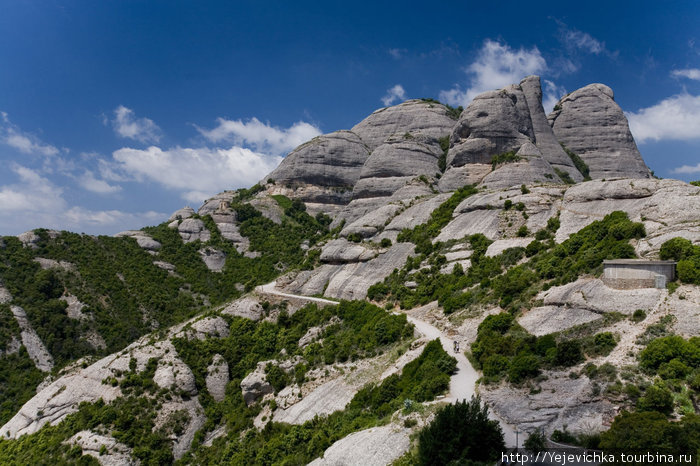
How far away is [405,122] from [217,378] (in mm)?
70354

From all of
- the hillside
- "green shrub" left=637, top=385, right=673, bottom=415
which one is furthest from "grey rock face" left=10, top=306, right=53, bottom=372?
"green shrub" left=637, top=385, right=673, bottom=415

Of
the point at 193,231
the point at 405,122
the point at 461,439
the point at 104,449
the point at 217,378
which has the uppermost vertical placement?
the point at 405,122

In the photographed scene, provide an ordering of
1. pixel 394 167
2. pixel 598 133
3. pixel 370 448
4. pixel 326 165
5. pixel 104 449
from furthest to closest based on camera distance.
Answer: pixel 326 165, pixel 598 133, pixel 394 167, pixel 104 449, pixel 370 448

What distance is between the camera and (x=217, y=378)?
41219 mm

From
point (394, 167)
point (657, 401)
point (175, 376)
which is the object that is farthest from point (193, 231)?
point (657, 401)

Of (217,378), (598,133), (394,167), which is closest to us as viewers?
(217,378)

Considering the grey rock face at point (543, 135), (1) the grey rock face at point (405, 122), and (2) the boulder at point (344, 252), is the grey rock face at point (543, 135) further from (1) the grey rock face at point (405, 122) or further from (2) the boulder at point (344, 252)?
(2) the boulder at point (344, 252)

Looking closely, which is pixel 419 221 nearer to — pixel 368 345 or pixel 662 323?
pixel 368 345

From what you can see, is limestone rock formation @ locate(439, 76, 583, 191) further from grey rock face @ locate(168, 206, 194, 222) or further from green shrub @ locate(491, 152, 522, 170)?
grey rock face @ locate(168, 206, 194, 222)

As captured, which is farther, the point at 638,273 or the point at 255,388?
the point at 255,388

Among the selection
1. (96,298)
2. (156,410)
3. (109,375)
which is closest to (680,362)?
(156,410)

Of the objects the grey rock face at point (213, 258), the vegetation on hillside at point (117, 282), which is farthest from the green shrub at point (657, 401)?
the grey rock face at point (213, 258)

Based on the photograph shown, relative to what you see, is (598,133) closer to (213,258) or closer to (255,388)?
(213,258)

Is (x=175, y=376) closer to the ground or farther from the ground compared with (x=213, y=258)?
closer to the ground
